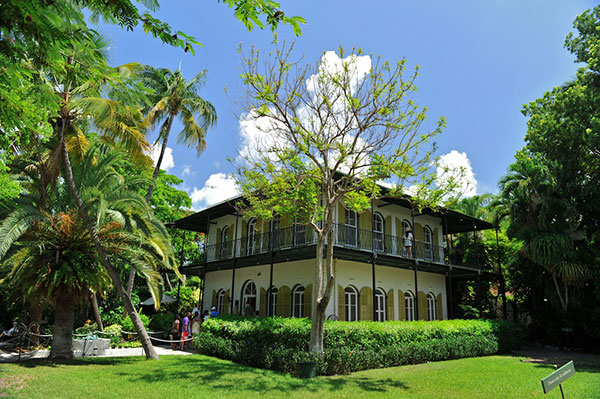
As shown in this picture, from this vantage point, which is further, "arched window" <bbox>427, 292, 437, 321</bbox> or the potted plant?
"arched window" <bbox>427, 292, 437, 321</bbox>

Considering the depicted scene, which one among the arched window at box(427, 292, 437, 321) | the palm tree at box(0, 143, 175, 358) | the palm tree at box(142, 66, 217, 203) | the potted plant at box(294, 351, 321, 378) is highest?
the palm tree at box(142, 66, 217, 203)

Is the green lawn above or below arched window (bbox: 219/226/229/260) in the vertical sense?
below

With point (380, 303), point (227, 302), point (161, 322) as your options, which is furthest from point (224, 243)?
point (380, 303)

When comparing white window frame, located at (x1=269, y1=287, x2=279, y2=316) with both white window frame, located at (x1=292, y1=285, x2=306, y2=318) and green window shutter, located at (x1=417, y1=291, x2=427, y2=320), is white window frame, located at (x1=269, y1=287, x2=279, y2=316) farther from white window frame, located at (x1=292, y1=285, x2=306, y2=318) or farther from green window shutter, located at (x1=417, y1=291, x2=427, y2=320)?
green window shutter, located at (x1=417, y1=291, x2=427, y2=320)

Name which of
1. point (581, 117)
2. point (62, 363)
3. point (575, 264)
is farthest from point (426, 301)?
point (62, 363)

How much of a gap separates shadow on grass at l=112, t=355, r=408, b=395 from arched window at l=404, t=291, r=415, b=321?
9603mm

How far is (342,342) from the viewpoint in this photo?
1116cm

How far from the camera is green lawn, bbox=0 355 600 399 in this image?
779 cm

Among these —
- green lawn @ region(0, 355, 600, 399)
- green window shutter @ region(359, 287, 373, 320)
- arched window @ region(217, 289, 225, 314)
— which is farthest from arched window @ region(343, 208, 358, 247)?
arched window @ region(217, 289, 225, 314)

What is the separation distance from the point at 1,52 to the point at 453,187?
989 centimetres

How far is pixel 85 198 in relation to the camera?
39.2ft

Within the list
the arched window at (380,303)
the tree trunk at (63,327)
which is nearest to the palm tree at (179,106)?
the tree trunk at (63,327)

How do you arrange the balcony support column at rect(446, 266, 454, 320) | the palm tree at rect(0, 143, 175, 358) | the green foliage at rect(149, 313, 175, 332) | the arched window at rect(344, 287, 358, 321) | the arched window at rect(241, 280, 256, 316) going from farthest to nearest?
the balcony support column at rect(446, 266, 454, 320) → the arched window at rect(241, 280, 256, 316) → the green foliage at rect(149, 313, 175, 332) → the arched window at rect(344, 287, 358, 321) → the palm tree at rect(0, 143, 175, 358)

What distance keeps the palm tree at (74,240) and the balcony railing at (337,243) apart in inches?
219
